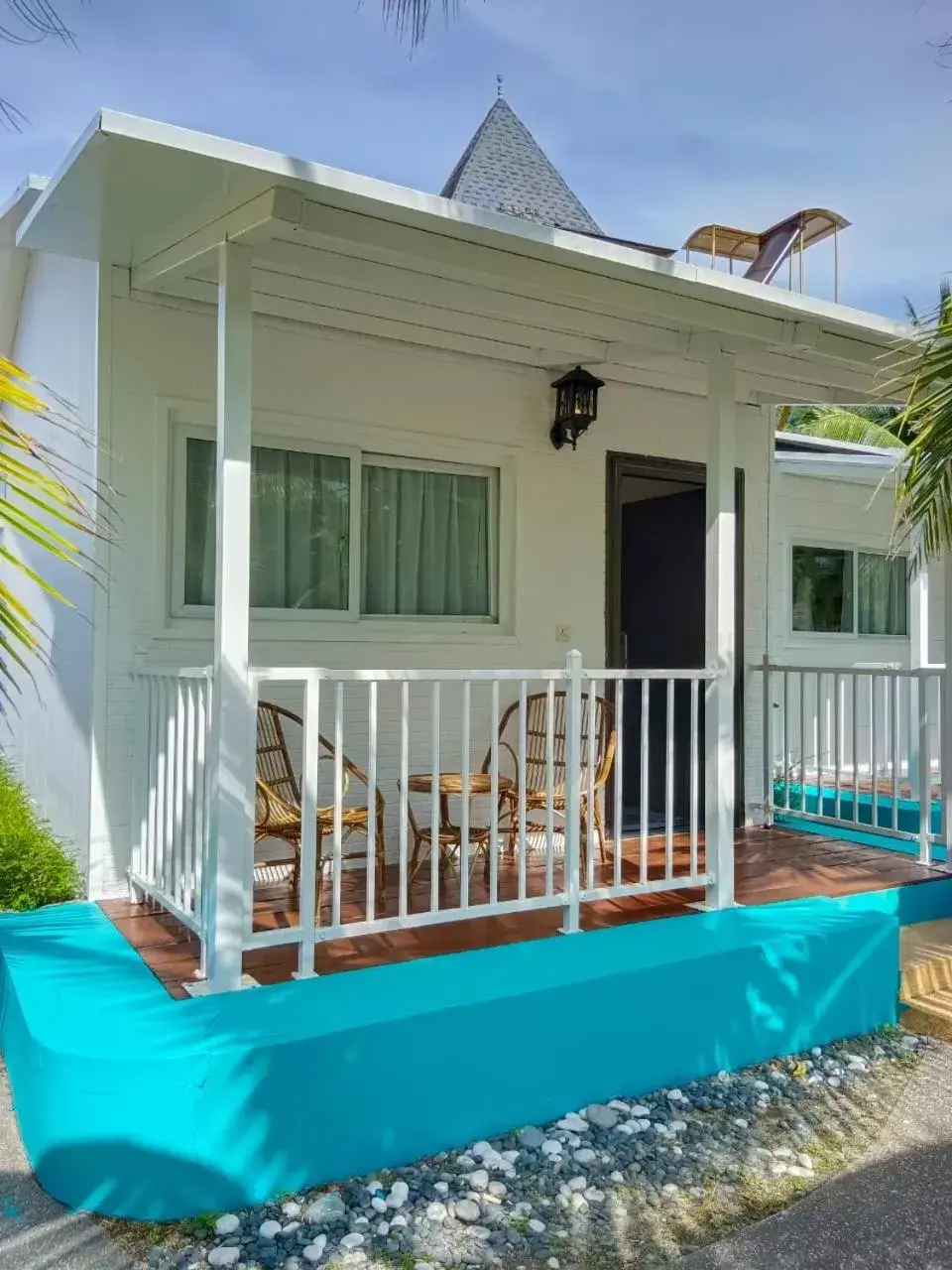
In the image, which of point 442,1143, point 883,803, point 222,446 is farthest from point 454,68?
point 883,803

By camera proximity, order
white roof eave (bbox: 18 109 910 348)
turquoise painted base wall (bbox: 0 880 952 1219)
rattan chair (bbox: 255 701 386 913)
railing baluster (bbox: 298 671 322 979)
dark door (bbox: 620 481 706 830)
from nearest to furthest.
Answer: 1. turquoise painted base wall (bbox: 0 880 952 1219)
2. white roof eave (bbox: 18 109 910 348)
3. railing baluster (bbox: 298 671 322 979)
4. rattan chair (bbox: 255 701 386 913)
5. dark door (bbox: 620 481 706 830)

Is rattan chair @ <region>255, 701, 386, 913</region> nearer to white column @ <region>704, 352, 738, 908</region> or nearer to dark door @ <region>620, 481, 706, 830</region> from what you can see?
white column @ <region>704, 352, 738, 908</region>

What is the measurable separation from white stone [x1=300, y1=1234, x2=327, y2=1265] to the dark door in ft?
12.3

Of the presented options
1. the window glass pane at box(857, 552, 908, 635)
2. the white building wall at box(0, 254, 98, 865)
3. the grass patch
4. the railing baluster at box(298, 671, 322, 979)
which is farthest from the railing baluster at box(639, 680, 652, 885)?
the window glass pane at box(857, 552, 908, 635)

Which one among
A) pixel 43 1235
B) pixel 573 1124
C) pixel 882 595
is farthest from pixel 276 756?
pixel 882 595

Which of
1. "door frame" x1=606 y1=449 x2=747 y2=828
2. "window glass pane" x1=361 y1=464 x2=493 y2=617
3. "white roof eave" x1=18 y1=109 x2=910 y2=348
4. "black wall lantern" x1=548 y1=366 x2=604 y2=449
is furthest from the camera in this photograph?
"door frame" x1=606 y1=449 x2=747 y2=828

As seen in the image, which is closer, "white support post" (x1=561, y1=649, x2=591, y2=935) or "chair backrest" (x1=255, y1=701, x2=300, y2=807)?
"white support post" (x1=561, y1=649, x2=591, y2=935)

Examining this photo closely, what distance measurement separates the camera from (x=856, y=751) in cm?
529

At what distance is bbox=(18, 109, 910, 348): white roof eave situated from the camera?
8.98 feet

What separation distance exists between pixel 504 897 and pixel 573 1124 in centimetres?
119

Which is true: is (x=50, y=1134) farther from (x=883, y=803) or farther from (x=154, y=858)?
(x=883, y=803)

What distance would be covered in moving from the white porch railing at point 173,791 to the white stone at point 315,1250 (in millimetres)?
1056

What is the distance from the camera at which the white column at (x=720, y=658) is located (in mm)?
4020

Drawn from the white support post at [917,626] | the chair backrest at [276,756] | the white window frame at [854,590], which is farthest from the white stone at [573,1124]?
the white support post at [917,626]
